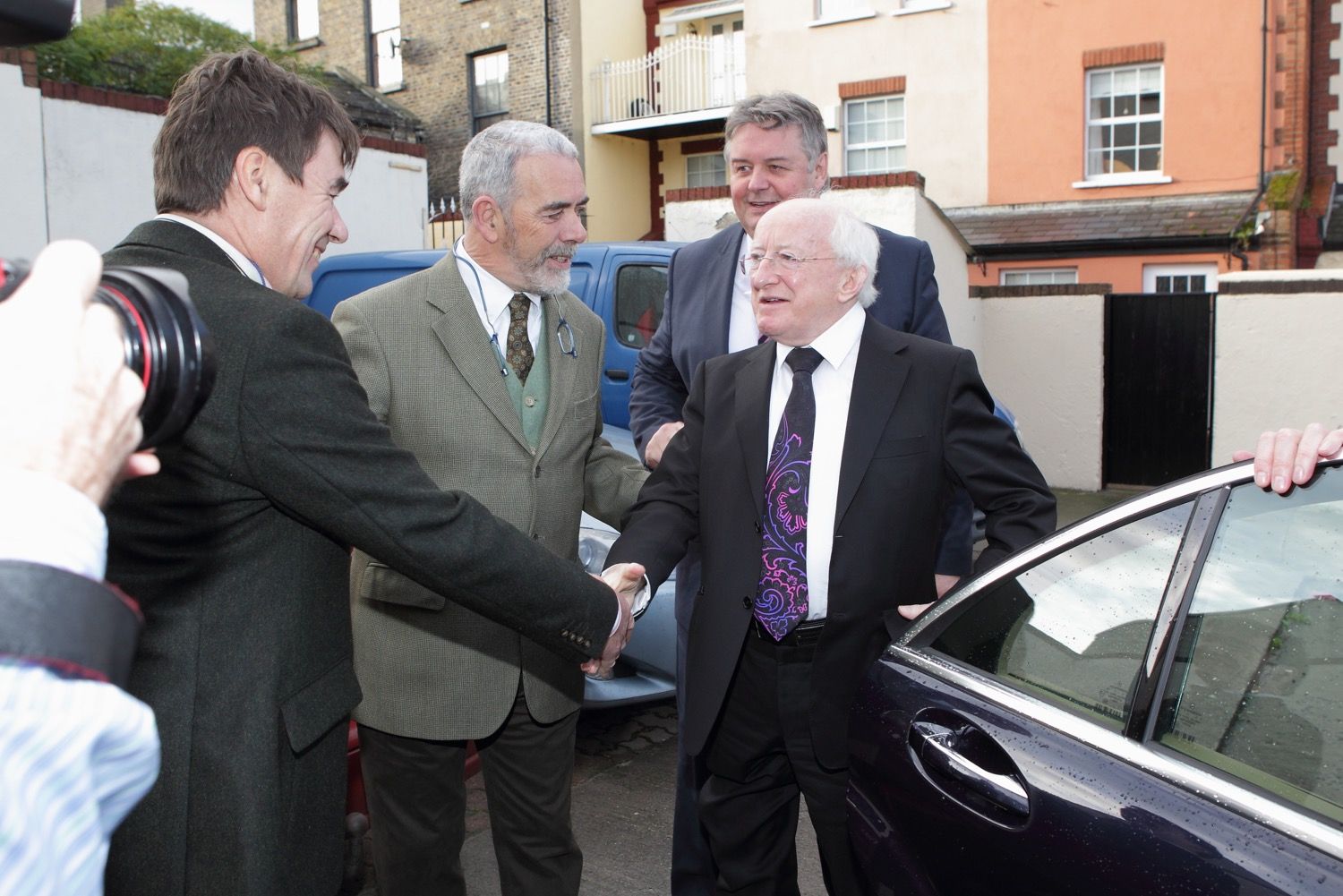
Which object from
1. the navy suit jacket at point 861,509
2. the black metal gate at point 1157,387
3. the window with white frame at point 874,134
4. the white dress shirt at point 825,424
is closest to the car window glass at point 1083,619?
the navy suit jacket at point 861,509

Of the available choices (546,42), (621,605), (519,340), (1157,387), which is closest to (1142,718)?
(621,605)

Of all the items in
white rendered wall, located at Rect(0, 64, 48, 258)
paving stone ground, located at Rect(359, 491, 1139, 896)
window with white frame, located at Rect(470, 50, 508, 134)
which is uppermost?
window with white frame, located at Rect(470, 50, 508, 134)

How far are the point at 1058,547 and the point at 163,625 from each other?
5.08 feet

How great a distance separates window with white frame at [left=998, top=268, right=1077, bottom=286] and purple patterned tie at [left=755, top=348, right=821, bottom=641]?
15009 mm

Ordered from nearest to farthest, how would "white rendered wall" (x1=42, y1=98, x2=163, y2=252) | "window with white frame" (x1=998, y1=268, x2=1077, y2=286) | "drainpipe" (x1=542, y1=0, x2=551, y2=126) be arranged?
1. "white rendered wall" (x1=42, y1=98, x2=163, y2=252)
2. "window with white frame" (x1=998, y1=268, x2=1077, y2=286)
3. "drainpipe" (x1=542, y1=0, x2=551, y2=126)

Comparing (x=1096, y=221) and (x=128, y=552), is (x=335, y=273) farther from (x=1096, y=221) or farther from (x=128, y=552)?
(x=1096, y=221)

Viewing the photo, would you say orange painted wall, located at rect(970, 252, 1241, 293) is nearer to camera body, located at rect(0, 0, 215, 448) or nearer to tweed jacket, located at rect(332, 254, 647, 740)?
tweed jacket, located at rect(332, 254, 647, 740)

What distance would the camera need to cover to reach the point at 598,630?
2426 millimetres

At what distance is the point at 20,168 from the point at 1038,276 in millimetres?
13557

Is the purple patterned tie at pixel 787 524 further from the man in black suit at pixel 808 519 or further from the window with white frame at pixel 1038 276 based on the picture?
the window with white frame at pixel 1038 276

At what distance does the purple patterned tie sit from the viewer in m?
2.61

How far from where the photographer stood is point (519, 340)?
9.57 feet

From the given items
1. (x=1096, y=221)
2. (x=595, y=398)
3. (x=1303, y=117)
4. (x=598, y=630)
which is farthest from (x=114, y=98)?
(x=1303, y=117)

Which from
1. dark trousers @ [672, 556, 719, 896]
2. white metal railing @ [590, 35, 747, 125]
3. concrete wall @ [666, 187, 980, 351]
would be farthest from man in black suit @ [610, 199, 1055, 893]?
white metal railing @ [590, 35, 747, 125]
